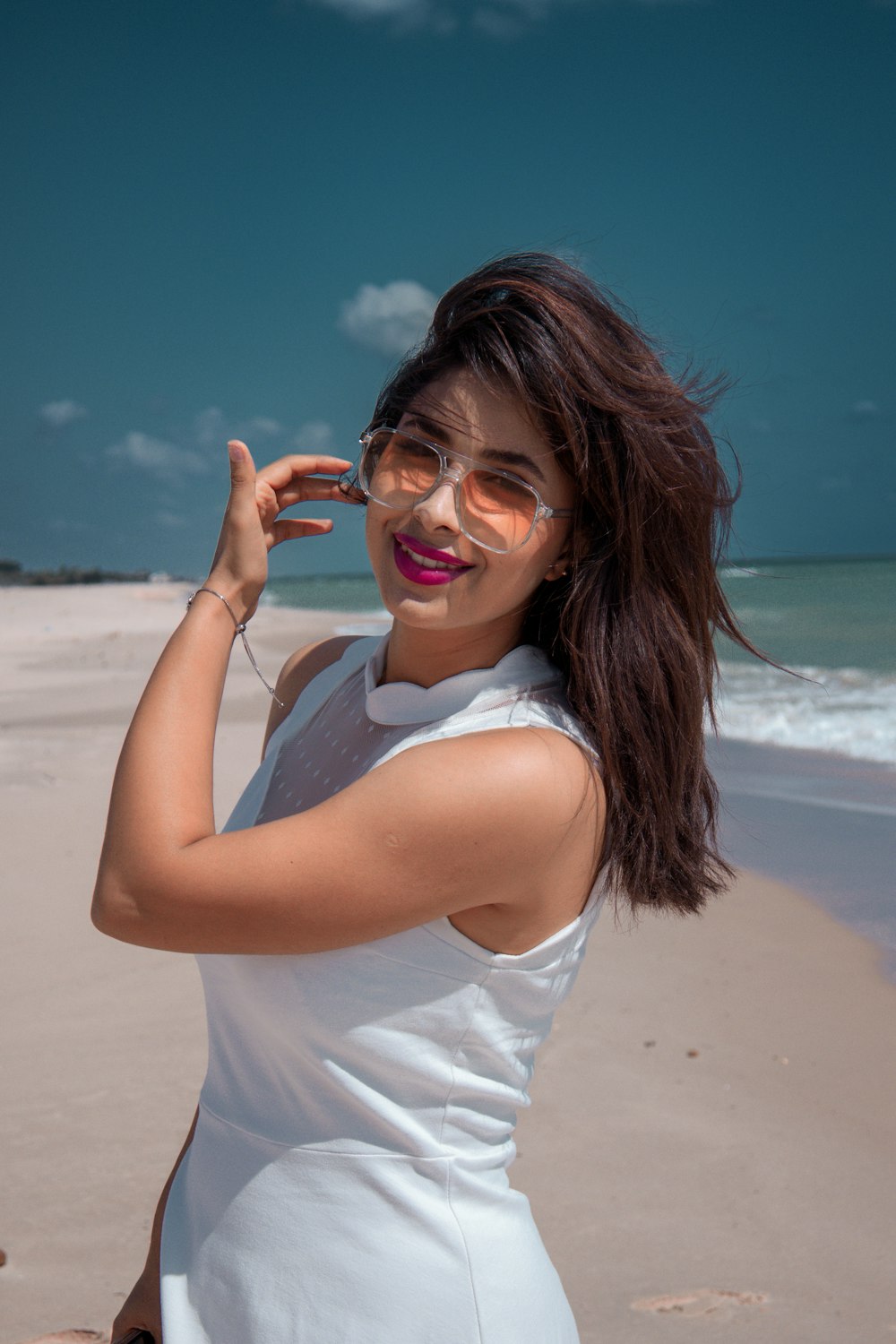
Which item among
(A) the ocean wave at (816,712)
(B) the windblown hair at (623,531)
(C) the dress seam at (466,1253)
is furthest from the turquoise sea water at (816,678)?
(C) the dress seam at (466,1253)

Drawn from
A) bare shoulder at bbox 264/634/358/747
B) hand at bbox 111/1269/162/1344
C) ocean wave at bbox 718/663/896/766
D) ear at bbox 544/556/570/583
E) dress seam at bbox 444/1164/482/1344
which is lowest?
ocean wave at bbox 718/663/896/766

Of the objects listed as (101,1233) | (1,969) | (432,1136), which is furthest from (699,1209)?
(1,969)

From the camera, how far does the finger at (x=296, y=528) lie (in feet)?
6.23

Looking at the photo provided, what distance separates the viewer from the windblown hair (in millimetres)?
1516

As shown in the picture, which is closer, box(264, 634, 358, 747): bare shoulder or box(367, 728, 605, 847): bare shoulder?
box(367, 728, 605, 847): bare shoulder

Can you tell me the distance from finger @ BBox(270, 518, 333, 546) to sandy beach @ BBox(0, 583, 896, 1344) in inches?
47.6

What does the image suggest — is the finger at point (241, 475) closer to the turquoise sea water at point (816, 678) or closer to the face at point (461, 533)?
the face at point (461, 533)

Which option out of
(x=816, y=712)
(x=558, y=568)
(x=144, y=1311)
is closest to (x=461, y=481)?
(x=558, y=568)

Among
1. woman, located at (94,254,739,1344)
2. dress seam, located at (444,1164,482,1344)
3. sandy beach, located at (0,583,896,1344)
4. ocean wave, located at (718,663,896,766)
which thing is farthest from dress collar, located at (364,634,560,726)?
ocean wave, located at (718,663,896,766)

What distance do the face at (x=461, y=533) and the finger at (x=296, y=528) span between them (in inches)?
14.2

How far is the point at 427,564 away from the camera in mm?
1555

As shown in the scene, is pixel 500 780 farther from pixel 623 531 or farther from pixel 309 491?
pixel 309 491

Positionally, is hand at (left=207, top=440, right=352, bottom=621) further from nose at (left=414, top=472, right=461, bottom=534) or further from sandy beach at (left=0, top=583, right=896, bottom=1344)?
sandy beach at (left=0, top=583, right=896, bottom=1344)

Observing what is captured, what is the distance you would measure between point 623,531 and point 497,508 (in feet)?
0.59
